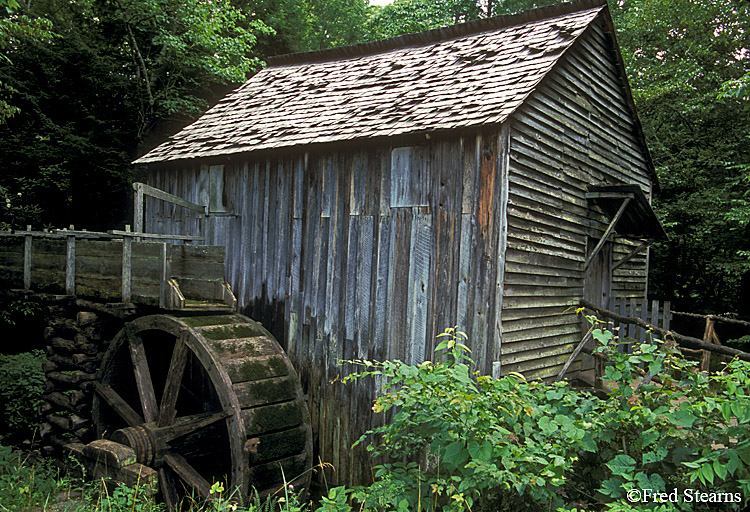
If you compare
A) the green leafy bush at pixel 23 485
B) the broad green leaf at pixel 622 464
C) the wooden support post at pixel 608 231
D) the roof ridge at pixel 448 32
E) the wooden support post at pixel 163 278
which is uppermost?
the roof ridge at pixel 448 32

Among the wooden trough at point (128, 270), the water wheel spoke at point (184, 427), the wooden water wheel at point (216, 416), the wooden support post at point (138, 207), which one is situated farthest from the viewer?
the wooden support post at point (138, 207)

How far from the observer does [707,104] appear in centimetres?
1573

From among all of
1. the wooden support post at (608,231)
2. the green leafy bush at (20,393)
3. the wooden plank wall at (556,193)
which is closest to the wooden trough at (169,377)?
the wooden plank wall at (556,193)

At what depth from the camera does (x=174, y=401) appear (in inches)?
264

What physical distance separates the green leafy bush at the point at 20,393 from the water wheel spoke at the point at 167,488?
4.48 m

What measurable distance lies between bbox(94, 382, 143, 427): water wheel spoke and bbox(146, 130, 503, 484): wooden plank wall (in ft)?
6.46

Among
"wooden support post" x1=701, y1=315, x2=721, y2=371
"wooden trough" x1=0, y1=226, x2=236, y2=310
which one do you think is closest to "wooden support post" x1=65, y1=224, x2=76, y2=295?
"wooden trough" x1=0, y1=226, x2=236, y2=310

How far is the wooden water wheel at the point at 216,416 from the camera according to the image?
6.07m

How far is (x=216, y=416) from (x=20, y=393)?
7510 mm

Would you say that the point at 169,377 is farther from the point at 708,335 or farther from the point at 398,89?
the point at 708,335

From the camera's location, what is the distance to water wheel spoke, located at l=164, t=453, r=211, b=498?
628 centimetres

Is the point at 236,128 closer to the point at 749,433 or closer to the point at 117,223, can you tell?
the point at 749,433

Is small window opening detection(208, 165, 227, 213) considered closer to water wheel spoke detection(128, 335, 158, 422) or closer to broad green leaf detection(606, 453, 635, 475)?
water wheel spoke detection(128, 335, 158, 422)

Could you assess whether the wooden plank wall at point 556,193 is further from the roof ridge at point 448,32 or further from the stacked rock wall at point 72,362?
the stacked rock wall at point 72,362
